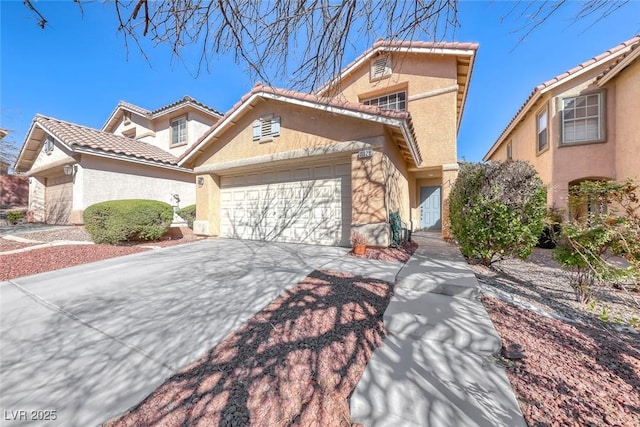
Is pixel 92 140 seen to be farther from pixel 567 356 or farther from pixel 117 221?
pixel 567 356

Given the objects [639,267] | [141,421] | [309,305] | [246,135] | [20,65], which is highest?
[20,65]

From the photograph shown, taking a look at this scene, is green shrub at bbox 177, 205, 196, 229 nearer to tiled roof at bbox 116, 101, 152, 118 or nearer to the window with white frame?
the window with white frame

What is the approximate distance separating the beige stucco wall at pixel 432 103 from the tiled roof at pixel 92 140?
1152 cm

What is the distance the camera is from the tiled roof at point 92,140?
32.5 feet

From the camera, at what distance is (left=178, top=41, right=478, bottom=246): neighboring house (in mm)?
6691

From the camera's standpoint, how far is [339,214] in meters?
7.50

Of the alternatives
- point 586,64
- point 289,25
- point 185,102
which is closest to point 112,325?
point 289,25

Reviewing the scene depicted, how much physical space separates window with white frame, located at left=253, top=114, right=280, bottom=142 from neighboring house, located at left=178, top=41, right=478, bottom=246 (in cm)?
3

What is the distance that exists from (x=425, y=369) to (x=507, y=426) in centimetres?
63

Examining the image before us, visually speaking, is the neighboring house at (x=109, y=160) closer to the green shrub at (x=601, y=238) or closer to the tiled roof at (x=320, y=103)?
the tiled roof at (x=320, y=103)

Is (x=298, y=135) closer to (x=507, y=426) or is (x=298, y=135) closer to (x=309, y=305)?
(x=309, y=305)

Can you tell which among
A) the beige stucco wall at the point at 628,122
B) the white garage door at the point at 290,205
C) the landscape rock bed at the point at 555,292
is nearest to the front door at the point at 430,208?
the beige stucco wall at the point at 628,122

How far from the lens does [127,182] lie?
11117 millimetres

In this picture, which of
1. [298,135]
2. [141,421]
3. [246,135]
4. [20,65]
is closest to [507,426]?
[141,421]
